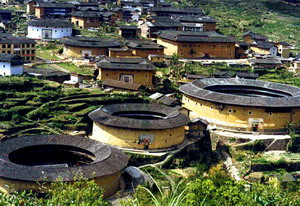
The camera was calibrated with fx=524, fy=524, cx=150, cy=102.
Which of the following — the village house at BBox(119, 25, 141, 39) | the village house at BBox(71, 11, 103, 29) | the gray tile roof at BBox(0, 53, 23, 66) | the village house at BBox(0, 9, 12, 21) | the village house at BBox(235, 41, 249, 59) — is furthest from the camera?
the village house at BBox(71, 11, 103, 29)

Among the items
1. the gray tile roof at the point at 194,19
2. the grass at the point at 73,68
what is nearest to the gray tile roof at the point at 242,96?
the grass at the point at 73,68

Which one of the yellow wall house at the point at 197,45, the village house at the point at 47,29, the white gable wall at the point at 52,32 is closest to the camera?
the yellow wall house at the point at 197,45

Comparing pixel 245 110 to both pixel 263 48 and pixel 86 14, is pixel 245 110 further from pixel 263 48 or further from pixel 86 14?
pixel 86 14

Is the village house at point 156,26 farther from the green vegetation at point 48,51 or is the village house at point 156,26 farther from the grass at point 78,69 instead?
the grass at point 78,69

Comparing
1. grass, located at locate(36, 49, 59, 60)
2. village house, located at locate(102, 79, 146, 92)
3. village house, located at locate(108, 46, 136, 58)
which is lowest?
village house, located at locate(102, 79, 146, 92)

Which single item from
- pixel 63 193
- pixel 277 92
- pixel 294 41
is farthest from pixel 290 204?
pixel 294 41

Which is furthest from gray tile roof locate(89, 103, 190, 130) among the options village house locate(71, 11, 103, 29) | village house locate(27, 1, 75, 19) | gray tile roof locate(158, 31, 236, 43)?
village house locate(27, 1, 75, 19)

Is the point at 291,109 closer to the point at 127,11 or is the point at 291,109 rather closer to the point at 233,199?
the point at 233,199

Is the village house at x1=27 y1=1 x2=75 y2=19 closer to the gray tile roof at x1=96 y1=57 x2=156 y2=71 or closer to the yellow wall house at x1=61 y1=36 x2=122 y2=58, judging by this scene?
the yellow wall house at x1=61 y1=36 x2=122 y2=58
